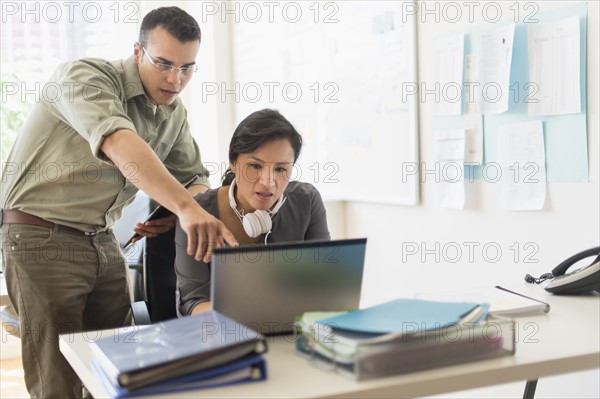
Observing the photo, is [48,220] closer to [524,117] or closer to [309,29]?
[524,117]

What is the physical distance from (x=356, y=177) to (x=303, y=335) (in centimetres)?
217

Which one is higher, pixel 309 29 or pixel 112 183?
pixel 309 29

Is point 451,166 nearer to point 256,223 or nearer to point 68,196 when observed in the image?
point 256,223

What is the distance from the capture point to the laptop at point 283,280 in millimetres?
1347

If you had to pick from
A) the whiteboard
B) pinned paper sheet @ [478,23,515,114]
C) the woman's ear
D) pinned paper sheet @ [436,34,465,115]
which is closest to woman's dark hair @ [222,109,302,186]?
the woman's ear

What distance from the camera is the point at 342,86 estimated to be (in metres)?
3.50

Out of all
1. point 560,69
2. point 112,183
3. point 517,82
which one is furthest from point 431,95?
point 112,183

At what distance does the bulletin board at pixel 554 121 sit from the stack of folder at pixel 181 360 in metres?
1.45

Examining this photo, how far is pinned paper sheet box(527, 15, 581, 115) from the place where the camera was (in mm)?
2264

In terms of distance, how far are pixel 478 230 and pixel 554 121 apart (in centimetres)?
53

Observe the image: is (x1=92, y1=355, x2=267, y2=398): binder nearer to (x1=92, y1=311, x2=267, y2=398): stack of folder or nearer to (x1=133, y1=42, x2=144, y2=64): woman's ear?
(x1=92, y1=311, x2=267, y2=398): stack of folder

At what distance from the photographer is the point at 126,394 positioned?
1.09 m

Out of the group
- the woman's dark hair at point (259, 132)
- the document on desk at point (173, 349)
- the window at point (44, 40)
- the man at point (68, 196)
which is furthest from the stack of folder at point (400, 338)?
the window at point (44, 40)

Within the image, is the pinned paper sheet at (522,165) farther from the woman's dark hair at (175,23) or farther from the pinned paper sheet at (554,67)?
the woman's dark hair at (175,23)
